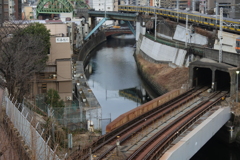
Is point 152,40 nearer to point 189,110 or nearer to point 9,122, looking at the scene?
point 189,110

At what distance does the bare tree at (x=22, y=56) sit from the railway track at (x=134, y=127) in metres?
3.91

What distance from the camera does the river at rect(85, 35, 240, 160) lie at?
18797mm

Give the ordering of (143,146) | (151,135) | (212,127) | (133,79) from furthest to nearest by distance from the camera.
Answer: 1. (133,79)
2. (212,127)
3. (151,135)
4. (143,146)

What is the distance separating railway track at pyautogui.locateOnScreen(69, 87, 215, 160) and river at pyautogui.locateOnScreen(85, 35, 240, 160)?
84.2 inches

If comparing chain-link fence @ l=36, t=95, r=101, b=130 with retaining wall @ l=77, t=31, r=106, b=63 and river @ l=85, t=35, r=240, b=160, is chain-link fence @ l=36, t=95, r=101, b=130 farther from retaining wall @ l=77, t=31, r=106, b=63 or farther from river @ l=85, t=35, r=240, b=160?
retaining wall @ l=77, t=31, r=106, b=63

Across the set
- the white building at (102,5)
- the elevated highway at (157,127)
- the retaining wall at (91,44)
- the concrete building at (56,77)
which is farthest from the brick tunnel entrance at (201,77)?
the white building at (102,5)

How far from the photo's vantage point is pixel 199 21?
127 feet

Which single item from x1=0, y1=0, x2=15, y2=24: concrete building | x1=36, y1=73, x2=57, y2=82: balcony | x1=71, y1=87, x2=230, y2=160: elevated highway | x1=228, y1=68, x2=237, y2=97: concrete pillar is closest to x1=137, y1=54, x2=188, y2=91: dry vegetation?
x1=71, y1=87, x2=230, y2=160: elevated highway

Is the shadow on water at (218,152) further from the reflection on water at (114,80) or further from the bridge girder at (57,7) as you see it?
the bridge girder at (57,7)

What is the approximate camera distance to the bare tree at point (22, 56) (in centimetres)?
1648

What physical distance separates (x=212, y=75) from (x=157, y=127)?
7.83 meters

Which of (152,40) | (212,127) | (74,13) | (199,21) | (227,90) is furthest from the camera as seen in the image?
(74,13)

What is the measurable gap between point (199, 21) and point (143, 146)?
26.1 metres

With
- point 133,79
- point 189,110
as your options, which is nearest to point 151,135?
point 189,110
